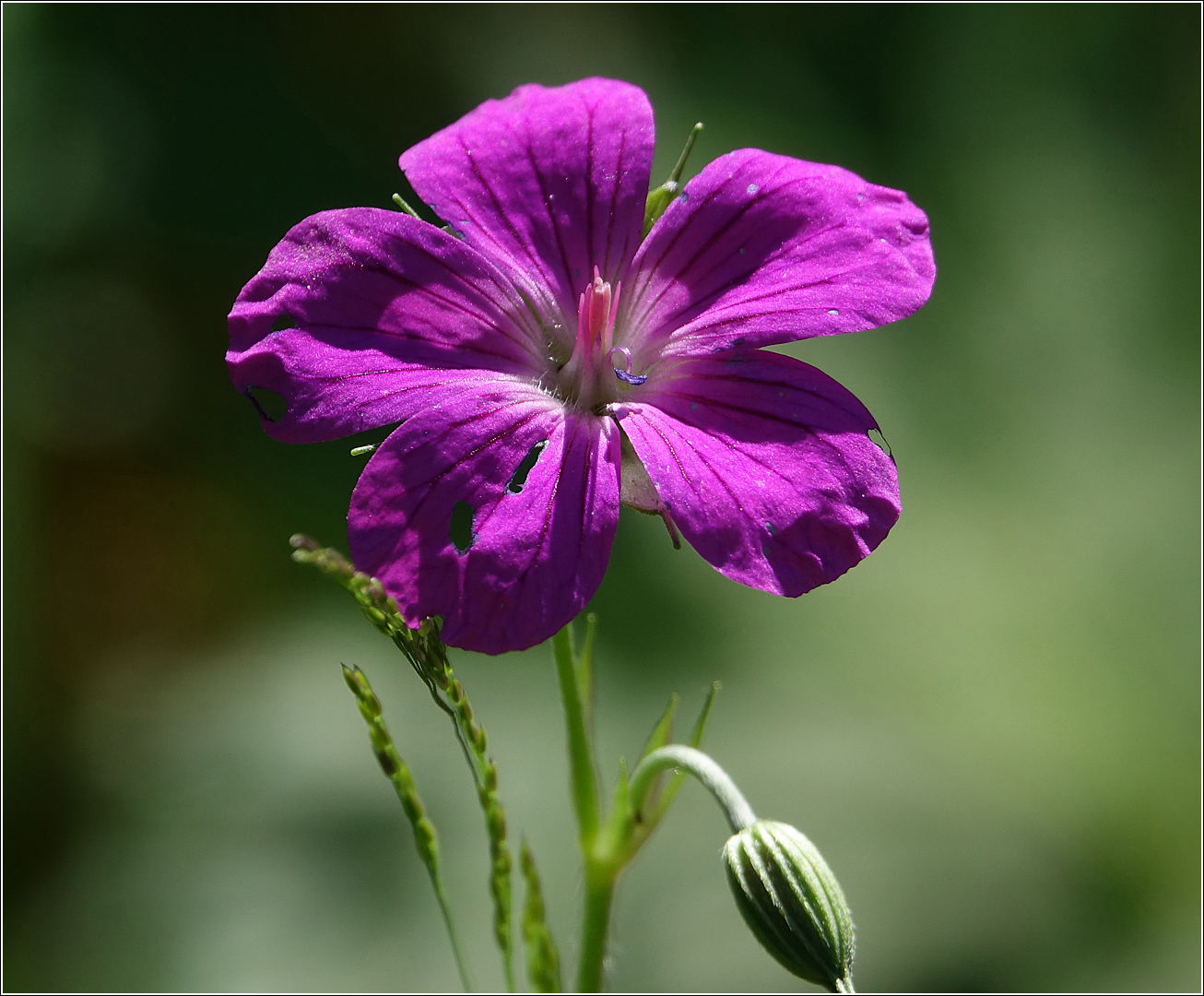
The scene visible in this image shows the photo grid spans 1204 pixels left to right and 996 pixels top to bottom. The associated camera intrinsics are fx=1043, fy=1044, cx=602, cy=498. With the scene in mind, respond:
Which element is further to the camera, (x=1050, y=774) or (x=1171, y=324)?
(x=1171, y=324)

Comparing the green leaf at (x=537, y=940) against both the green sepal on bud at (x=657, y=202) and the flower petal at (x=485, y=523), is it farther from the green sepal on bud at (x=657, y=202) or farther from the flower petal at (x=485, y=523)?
the green sepal on bud at (x=657, y=202)

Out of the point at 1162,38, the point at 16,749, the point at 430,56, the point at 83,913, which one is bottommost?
the point at 83,913

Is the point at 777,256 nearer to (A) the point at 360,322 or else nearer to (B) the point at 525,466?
(B) the point at 525,466

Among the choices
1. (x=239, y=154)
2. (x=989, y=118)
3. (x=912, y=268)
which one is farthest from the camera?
(x=989, y=118)

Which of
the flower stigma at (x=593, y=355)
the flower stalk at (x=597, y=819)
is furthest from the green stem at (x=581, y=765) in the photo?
the flower stigma at (x=593, y=355)

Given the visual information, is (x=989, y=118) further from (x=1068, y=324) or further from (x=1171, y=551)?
(x=1171, y=551)

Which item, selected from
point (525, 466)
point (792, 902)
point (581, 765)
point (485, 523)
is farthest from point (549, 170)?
point (792, 902)

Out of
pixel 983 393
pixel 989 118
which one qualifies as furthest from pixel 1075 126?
pixel 983 393
